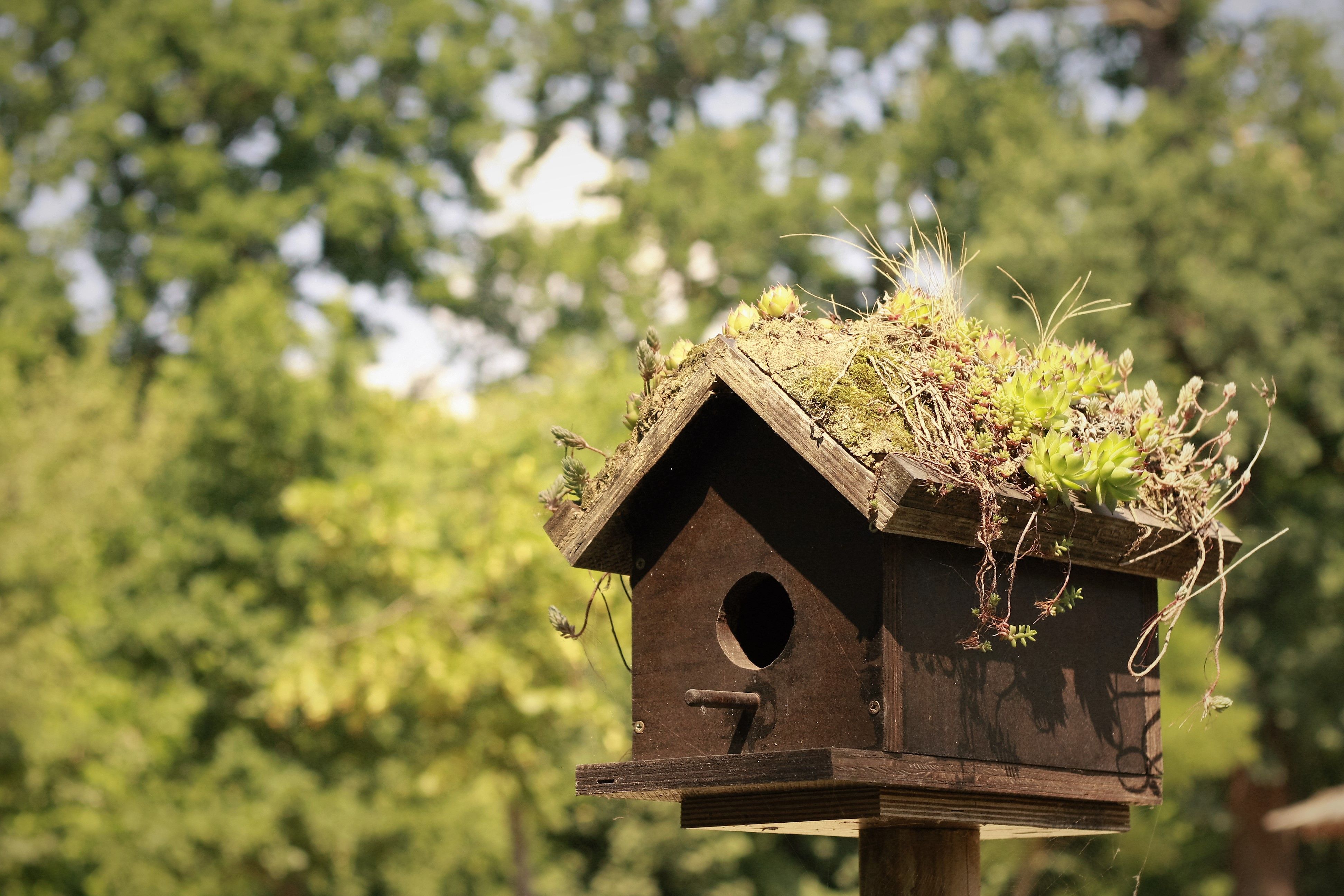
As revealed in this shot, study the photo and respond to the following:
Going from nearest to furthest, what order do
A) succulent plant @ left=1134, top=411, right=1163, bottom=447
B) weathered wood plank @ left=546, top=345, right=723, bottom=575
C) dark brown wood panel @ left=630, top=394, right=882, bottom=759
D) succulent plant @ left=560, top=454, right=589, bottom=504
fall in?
1. dark brown wood panel @ left=630, top=394, right=882, bottom=759
2. succulent plant @ left=1134, top=411, right=1163, bottom=447
3. weathered wood plank @ left=546, top=345, right=723, bottom=575
4. succulent plant @ left=560, top=454, right=589, bottom=504

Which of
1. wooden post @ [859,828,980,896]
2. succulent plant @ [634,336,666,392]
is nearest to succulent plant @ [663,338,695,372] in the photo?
succulent plant @ [634,336,666,392]

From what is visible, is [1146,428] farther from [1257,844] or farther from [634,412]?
[1257,844]

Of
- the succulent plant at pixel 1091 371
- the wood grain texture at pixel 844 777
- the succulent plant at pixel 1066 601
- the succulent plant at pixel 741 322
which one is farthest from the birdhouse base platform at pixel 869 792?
the succulent plant at pixel 741 322

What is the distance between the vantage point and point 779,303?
3.12 metres

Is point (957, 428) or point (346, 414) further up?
point (346, 414)

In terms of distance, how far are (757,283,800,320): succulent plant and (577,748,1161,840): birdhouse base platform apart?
1.00 m

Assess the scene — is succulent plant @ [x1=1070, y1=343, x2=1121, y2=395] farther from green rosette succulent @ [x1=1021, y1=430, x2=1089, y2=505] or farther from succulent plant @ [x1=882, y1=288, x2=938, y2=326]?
succulent plant @ [x1=882, y1=288, x2=938, y2=326]

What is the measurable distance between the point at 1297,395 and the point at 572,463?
14140 mm

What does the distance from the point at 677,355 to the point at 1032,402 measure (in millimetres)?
858

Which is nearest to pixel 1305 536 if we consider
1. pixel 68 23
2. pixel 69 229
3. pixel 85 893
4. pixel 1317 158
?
pixel 1317 158

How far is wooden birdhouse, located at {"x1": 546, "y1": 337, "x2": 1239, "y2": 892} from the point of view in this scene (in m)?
2.76

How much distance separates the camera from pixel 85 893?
1341cm

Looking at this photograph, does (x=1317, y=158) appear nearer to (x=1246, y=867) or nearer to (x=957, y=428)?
(x=1246, y=867)

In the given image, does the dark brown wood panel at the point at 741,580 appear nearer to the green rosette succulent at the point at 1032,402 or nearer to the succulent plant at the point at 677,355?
the succulent plant at the point at 677,355
